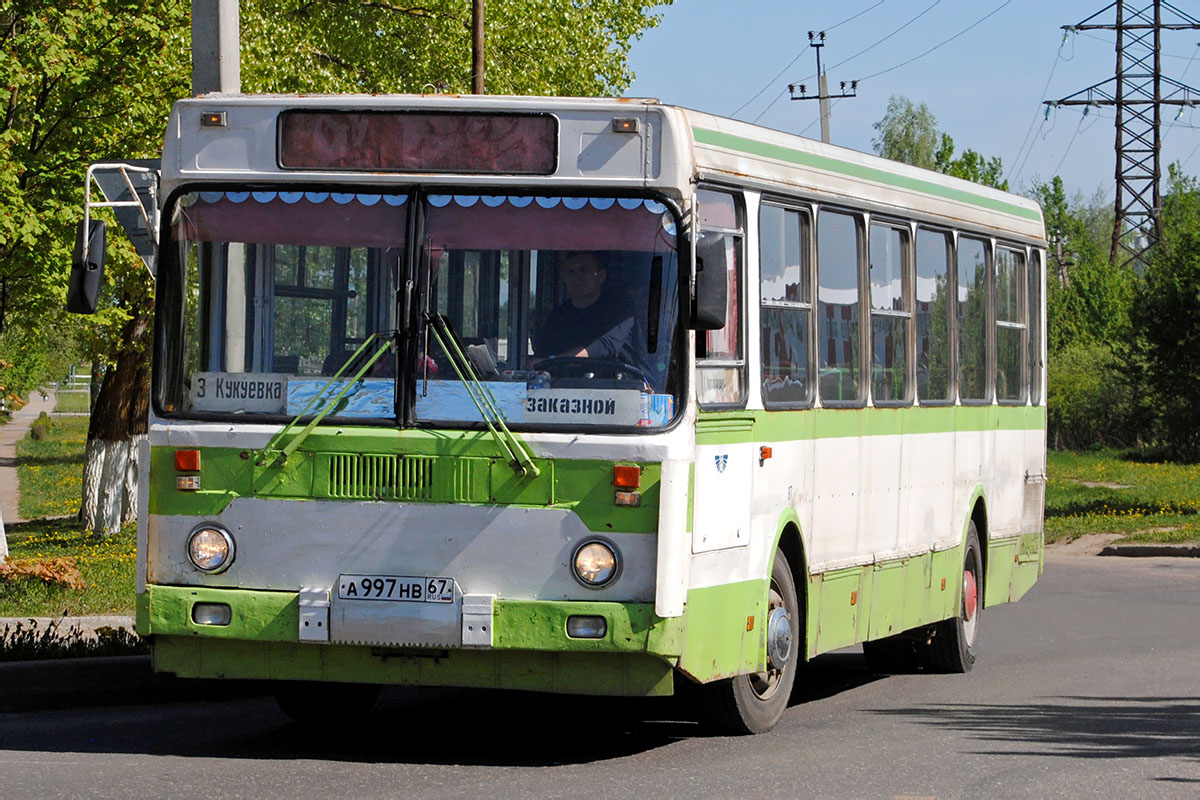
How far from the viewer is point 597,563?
8172mm

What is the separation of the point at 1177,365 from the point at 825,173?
29.0 metres

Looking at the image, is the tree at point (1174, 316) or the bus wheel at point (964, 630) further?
the tree at point (1174, 316)

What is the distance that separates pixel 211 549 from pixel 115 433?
21.7 metres

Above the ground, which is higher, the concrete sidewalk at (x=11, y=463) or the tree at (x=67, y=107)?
the tree at (x=67, y=107)

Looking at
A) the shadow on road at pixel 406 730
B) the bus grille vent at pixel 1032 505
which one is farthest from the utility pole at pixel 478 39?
the shadow on road at pixel 406 730

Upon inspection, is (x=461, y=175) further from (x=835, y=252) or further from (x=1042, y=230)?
(x=1042, y=230)

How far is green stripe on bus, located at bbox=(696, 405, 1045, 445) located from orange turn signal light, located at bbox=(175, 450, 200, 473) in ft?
6.96

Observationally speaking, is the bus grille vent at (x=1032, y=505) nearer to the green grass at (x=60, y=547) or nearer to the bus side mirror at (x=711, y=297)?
the green grass at (x=60, y=547)

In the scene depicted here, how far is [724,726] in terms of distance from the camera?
9406mm

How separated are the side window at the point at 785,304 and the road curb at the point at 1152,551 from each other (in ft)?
53.7

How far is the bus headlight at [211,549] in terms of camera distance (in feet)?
27.6

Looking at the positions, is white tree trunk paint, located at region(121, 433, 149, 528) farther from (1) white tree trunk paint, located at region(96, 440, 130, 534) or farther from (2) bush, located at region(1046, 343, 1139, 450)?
(2) bush, located at region(1046, 343, 1139, 450)

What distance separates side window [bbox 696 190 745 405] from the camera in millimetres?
8578

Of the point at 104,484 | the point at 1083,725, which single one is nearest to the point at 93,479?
the point at 104,484
